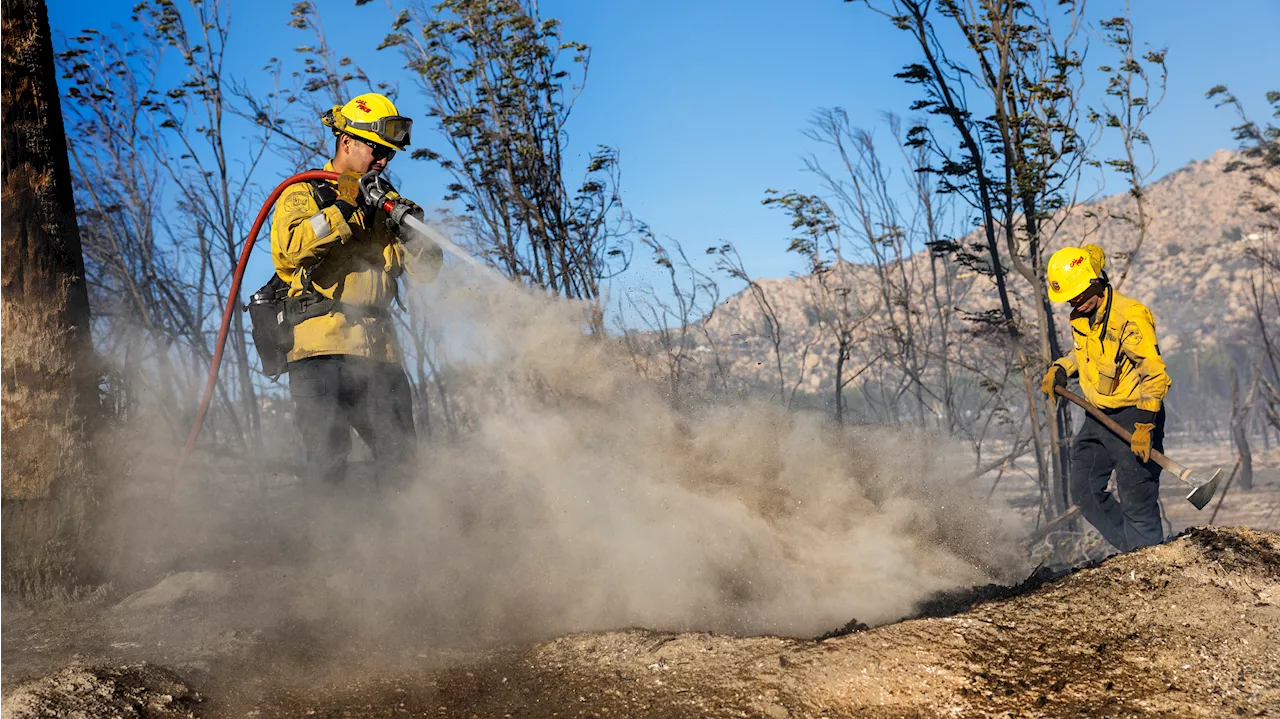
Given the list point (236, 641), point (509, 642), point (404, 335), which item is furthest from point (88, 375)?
point (404, 335)

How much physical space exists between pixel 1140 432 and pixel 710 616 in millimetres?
2799

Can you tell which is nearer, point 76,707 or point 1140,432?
point 76,707

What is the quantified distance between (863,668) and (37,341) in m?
3.62

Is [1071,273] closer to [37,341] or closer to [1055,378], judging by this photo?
[1055,378]

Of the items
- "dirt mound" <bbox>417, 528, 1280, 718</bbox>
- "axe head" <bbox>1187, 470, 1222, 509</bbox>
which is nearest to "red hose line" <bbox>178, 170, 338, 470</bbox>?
"dirt mound" <bbox>417, 528, 1280, 718</bbox>

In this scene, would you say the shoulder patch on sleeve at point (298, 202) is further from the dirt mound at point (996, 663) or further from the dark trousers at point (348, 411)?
the dirt mound at point (996, 663)

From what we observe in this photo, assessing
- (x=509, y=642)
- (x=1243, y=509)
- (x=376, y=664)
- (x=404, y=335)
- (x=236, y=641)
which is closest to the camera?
(x=376, y=664)

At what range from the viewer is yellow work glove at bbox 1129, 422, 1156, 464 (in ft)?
15.3

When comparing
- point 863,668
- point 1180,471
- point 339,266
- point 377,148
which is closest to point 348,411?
point 339,266

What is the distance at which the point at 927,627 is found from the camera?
2514 mm

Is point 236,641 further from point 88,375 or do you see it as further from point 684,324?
point 684,324

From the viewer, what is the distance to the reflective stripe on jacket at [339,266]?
3.73 metres

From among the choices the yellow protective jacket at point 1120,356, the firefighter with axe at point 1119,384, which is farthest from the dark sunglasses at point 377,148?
the yellow protective jacket at point 1120,356

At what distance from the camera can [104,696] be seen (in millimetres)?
2301
